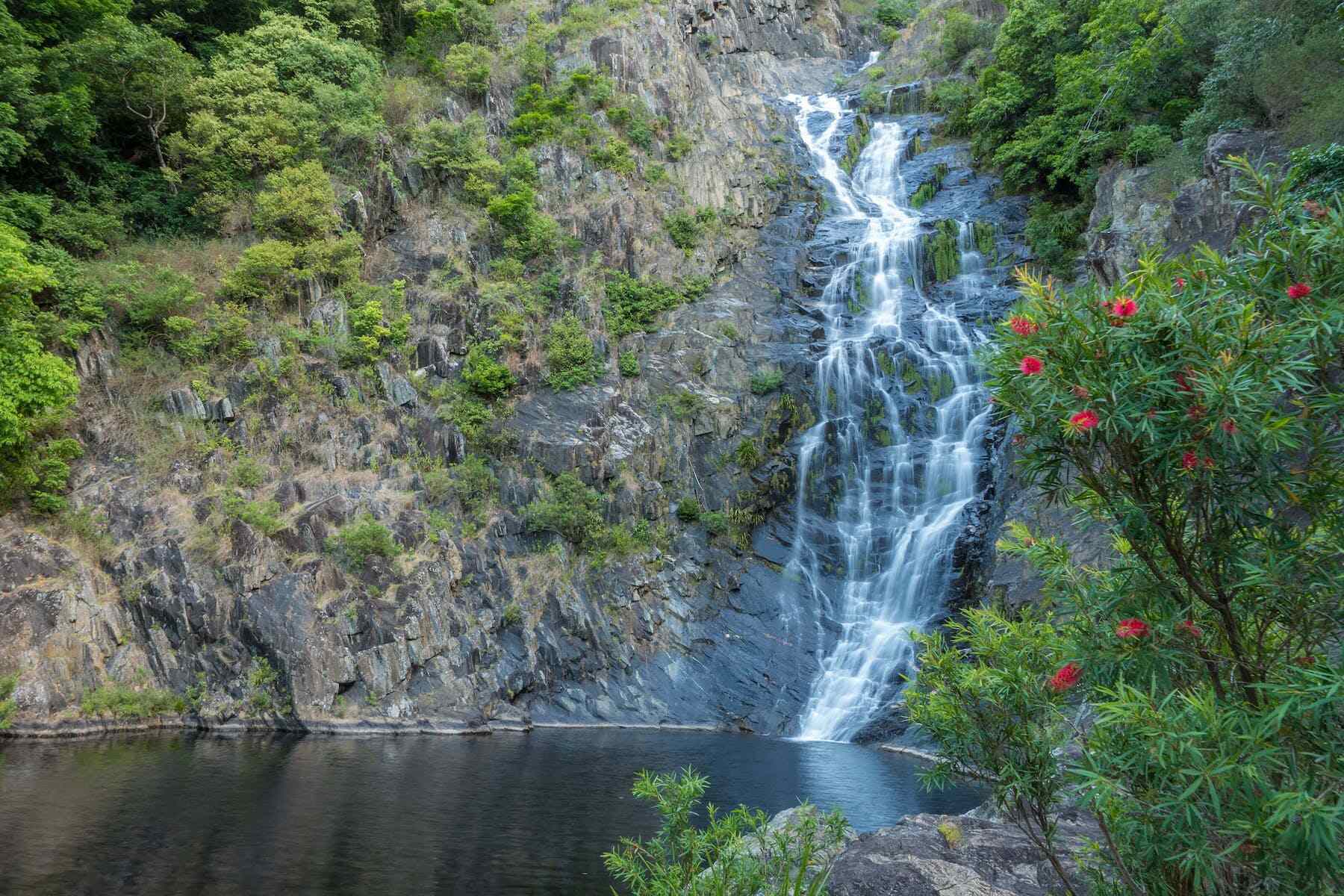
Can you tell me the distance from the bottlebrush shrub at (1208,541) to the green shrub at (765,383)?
27130 millimetres

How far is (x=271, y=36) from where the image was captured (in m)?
33.8

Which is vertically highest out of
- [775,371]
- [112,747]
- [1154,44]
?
[1154,44]

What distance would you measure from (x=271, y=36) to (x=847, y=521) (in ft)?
102

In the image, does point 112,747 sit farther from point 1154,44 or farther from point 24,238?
point 1154,44

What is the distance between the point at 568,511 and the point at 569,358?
276 inches

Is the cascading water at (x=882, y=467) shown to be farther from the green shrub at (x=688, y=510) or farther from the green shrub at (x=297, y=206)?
the green shrub at (x=297, y=206)

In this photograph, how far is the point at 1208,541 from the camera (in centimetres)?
550

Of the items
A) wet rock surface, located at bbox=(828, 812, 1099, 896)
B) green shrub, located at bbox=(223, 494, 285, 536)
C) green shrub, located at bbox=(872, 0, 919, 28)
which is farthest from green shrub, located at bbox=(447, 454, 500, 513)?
green shrub, located at bbox=(872, 0, 919, 28)

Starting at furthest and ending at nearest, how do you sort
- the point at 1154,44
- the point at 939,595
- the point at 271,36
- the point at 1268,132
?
the point at 271,36, the point at 1154,44, the point at 939,595, the point at 1268,132

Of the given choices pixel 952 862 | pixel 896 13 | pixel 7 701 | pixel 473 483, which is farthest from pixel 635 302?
pixel 896 13

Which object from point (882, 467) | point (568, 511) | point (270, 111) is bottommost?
point (568, 511)

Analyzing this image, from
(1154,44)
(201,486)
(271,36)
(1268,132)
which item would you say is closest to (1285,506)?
(1268,132)

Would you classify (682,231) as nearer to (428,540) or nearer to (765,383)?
(765,383)

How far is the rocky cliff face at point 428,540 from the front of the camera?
23.3 meters
